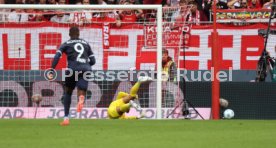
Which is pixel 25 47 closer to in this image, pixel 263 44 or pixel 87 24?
pixel 87 24

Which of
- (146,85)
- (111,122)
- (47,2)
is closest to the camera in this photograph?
(111,122)

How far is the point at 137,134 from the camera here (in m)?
15.1

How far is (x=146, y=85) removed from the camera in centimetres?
2222

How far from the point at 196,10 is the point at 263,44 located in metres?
2.10

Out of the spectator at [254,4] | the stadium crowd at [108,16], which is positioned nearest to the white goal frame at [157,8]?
the stadium crowd at [108,16]

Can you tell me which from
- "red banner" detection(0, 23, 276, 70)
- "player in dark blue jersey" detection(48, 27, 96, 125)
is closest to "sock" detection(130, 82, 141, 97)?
"red banner" detection(0, 23, 276, 70)

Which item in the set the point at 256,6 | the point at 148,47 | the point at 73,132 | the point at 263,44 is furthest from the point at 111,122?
the point at 256,6

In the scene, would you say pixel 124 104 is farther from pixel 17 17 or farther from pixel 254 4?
pixel 254 4

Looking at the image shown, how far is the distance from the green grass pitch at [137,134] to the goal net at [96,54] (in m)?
3.36

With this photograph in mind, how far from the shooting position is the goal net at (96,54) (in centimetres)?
2198

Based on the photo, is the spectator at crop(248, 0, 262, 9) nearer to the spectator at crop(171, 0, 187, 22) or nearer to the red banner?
the red banner

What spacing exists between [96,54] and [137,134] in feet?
25.5

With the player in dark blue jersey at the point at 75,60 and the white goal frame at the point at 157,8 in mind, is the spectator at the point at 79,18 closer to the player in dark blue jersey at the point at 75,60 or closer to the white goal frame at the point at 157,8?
the white goal frame at the point at 157,8

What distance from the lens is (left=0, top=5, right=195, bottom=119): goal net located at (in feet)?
72.1
